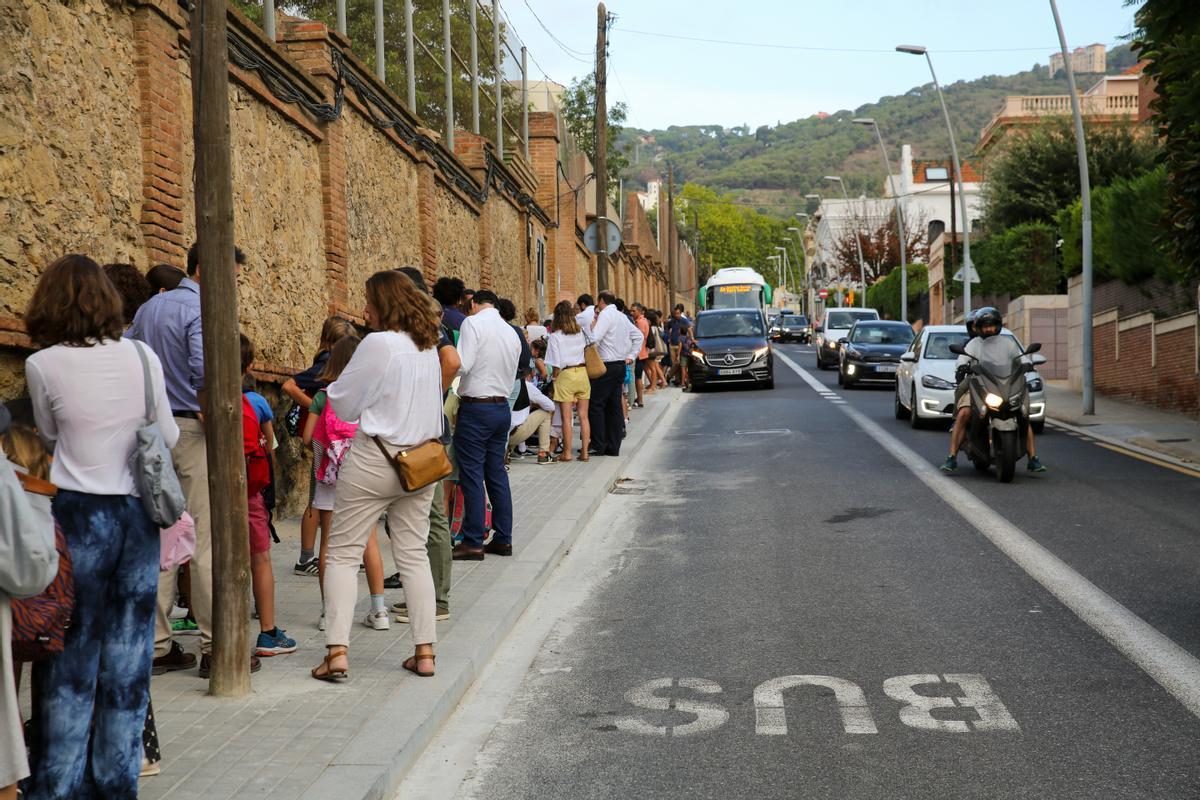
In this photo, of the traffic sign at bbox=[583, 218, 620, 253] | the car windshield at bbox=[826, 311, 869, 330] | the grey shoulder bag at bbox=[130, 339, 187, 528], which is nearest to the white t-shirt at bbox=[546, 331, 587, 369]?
the traffic sign at bbox=[583, 218, 620, 253]

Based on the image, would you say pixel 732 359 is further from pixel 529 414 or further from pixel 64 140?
pixel 64 140

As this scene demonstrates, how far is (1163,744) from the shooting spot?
18.4 ft

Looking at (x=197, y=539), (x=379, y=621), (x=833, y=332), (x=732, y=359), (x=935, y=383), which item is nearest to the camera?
(x=197, y=539)

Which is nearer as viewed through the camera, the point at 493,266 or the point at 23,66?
the point at 23,66

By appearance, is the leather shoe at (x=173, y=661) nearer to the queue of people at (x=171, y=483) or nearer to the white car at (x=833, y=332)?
the queue of people at (x=171, y=483)

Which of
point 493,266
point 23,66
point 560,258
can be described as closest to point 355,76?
point 23,66

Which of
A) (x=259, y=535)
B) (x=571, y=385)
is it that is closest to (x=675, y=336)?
(x=571, y=385)

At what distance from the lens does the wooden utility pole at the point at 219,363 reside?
6078 mm

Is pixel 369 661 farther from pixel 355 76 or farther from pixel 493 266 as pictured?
pixel 493 266

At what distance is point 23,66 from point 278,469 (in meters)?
4.68

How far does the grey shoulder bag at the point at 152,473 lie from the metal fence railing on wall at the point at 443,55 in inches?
399

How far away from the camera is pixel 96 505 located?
15.0 ft

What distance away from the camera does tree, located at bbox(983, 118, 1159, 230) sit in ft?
144

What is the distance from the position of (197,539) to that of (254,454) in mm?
535
